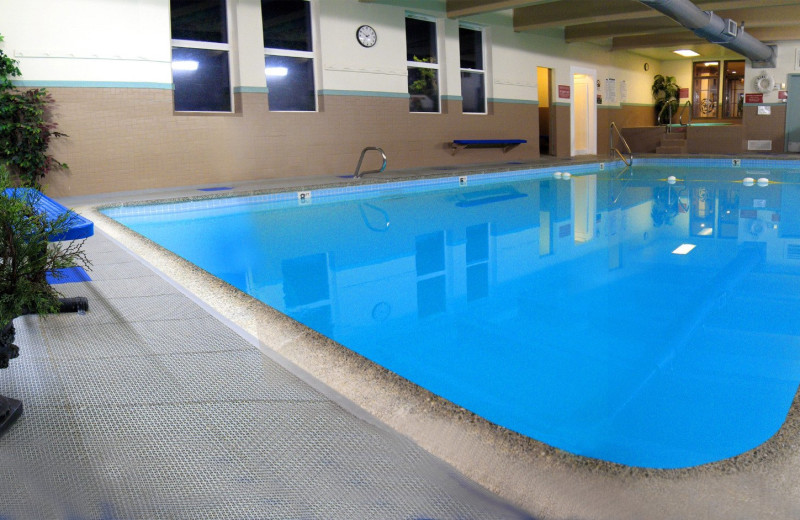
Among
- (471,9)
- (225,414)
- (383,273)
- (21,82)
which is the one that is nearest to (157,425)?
(225,414)

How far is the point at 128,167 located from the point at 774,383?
23.1ft

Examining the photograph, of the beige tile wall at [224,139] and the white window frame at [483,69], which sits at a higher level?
the white window frame at [483,69]

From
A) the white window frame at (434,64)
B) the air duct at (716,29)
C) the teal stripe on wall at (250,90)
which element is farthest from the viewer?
the white window frame at (434,64)

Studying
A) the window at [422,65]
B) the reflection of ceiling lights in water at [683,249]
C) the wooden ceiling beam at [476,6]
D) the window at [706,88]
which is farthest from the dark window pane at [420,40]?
the window at [706,88]

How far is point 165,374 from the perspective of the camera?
5.86 feet

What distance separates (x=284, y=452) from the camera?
1.35 metres

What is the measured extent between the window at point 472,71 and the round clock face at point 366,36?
7.29ft

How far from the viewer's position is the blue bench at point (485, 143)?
1091 cm

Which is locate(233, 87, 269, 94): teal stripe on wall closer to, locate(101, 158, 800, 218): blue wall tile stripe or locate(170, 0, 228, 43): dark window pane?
locate(170, 0, 228, 43): dark window pane

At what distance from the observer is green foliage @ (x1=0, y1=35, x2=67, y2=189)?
6.21 metres

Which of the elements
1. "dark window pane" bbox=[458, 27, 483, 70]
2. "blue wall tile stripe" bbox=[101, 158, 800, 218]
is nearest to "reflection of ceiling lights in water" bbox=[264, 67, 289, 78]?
"blue wall tile stripe" bbox=[101, 158, 800, 218]

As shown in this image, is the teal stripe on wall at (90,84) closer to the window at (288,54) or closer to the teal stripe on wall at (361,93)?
the window at (288,54)

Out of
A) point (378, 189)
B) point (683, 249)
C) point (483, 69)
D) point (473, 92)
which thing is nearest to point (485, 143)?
point (473, 92)

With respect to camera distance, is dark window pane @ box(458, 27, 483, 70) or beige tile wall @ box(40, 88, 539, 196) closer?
beige tile wall @ box(40, 88, 539, 196)
